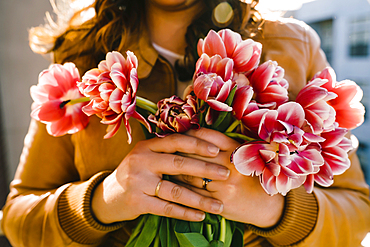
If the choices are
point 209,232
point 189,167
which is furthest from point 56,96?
point 209,232

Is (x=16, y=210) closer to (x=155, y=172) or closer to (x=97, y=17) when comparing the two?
(x=155, y=172)

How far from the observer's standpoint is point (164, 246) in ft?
1.61

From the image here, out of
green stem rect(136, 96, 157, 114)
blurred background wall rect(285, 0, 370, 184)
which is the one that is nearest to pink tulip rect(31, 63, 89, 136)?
green stem rect(136, 96, 157, 114)

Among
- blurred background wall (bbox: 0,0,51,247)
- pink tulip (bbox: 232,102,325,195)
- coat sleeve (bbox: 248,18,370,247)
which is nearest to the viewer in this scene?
pink tulip (bbox: 232,102,325,195)

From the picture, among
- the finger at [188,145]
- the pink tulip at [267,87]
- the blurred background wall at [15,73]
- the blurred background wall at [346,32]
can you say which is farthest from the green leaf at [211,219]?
the blurred background wall at [346,32]

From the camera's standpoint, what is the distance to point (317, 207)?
577mm

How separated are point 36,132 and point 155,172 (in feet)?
1.51

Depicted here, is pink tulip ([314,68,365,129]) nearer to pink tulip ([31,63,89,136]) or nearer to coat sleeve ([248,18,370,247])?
coat sleeve ([248,18,370,247])

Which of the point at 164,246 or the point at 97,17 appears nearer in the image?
the point at 164,246

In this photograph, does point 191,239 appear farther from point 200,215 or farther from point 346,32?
point 346,32

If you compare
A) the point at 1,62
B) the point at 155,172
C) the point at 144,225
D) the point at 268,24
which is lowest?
the point at 1,62

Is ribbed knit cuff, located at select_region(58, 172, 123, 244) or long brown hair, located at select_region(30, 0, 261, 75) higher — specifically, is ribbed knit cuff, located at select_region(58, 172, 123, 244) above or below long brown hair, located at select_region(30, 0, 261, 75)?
below

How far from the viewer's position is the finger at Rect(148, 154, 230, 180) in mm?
451

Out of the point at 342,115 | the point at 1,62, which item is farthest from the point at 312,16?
the point at 342,115
